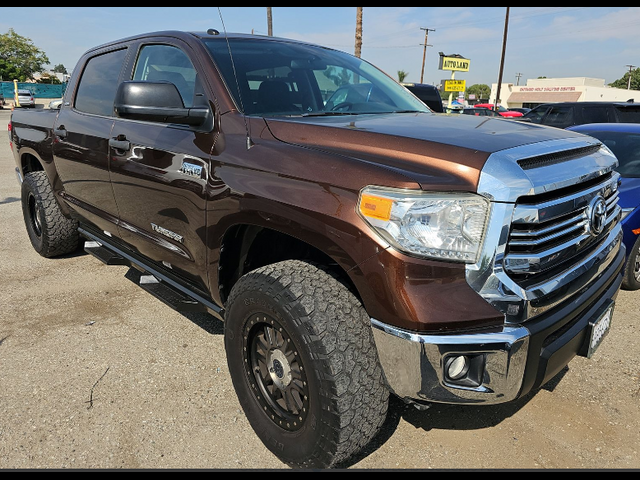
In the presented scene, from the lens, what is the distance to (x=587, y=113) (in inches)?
415

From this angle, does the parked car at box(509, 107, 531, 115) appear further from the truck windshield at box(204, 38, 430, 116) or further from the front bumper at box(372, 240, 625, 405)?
→ the front bumper at box(372, 240, 625, 405)

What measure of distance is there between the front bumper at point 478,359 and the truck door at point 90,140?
2358 mm

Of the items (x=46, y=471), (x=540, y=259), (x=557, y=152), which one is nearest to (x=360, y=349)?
(x=540, y=259)

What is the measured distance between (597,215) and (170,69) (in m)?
2.43

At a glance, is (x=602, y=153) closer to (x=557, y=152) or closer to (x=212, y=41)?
(x=557, y=152)

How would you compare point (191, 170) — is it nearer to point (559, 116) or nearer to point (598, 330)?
point (598, 330)

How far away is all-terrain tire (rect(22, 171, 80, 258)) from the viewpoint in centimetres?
459

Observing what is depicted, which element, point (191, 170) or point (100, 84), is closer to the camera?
point (191, 170)

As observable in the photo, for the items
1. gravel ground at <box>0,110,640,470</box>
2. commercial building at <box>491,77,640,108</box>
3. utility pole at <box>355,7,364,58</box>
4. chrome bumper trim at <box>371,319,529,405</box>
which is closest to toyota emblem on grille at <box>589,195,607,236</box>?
chrome bumper trim at <box>371,319,529,405</box>

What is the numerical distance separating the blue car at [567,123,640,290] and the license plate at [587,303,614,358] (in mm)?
1927

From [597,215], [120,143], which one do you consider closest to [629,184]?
[597,215]

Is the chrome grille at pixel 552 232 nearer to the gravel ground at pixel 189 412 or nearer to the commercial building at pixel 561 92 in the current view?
the gravel ground at pixel 189 412

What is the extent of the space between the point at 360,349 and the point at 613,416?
164 cm

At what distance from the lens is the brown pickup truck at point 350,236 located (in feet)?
5.60
